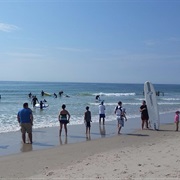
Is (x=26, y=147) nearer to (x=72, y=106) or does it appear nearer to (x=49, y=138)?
(x=49, y=138)

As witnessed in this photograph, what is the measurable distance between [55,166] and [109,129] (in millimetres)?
7689

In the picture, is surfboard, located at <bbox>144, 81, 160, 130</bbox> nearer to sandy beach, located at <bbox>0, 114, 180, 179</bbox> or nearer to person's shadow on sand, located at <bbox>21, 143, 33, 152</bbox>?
sandy beach, located at <bbox>0, 114, 180, 179</bbox>

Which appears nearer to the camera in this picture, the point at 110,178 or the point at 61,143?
the point at 110,178

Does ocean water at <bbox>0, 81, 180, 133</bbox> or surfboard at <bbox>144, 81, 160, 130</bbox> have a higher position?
surfboard at <bbox>144, 81, 160, 130</bbox>

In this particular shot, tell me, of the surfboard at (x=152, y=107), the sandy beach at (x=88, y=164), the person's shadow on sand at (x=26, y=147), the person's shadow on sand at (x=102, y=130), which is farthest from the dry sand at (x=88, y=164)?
the surfboard at (x=152, y=107)

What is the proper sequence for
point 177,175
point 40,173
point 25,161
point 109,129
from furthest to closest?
point 109,129
point 25,161
point 40,173
point 177,175

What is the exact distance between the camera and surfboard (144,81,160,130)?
14.5 metres

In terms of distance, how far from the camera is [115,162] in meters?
7.03

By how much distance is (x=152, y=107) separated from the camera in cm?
1479

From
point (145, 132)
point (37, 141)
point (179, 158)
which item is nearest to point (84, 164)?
point (179, 158)

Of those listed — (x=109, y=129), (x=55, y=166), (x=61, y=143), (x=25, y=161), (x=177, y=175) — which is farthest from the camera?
(x=109, y=129)

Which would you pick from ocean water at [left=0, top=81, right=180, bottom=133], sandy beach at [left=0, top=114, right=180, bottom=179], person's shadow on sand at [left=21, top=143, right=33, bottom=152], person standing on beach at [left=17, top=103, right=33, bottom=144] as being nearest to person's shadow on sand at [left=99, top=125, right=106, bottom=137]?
ocean water at [left=0, top=81, right=180, bottom=133]

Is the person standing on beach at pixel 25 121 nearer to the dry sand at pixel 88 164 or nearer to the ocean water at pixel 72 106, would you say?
the dry sand at pixel 88 164

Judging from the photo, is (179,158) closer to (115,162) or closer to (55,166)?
(115,162)
